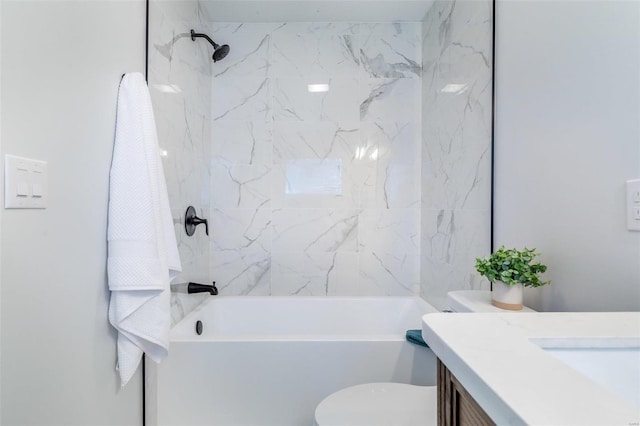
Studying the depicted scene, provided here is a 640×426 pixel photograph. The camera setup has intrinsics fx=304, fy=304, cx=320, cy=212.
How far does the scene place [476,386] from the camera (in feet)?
1.36

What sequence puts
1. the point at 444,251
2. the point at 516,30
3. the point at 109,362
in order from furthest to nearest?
the point at 444,251 → the point at 516,30 → the point at 109,362

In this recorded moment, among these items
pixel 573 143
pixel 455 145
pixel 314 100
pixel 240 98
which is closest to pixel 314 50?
pixel 314 100

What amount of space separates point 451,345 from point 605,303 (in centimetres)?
66

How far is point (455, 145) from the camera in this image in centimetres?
172

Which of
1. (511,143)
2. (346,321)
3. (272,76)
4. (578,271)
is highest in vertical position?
(272,76)

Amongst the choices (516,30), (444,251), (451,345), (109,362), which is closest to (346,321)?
(444,251)

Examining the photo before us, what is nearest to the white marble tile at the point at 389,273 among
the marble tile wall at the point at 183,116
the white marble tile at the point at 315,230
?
the white marble tile at the point at 315,230

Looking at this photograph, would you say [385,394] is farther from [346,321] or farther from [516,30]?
[516,30]

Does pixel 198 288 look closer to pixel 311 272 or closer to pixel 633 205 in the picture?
pixel 311 272

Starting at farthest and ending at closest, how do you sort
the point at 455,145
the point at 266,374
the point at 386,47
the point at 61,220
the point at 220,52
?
the point at 386,47 < the point at 220,52 < the point at 455,145 < the point at 266,374 < the point at 61,220

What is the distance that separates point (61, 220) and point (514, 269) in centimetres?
133

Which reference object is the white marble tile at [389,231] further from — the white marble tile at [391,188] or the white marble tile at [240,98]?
the white marble tile at [240,98]

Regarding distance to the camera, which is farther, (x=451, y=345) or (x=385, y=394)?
(x=385, y=394)

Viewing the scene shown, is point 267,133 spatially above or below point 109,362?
above
